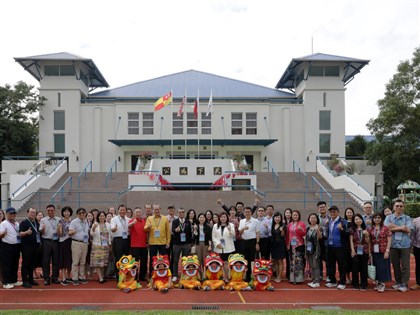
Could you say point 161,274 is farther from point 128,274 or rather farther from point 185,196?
point 185,196

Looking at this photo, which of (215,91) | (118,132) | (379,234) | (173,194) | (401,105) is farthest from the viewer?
(215,91)

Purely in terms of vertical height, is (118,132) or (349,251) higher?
(118,132)

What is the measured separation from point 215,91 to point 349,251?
24.9m

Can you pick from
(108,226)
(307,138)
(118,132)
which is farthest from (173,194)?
(307,138)

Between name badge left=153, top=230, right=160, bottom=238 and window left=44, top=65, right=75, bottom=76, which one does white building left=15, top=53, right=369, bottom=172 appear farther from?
name badge left=153, top=230, right=160, bottom=238

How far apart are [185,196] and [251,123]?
13.0 metres

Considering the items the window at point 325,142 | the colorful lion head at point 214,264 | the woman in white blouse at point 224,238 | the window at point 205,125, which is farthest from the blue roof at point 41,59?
the colorful lion head at point 214,264

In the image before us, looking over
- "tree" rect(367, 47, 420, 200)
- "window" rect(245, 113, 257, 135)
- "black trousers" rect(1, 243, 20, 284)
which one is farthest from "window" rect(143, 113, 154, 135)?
"black trousers" rect(1, 243, 20, 284)

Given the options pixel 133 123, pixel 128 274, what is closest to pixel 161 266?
pixel 128 274

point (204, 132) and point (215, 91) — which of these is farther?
point (215, 91)

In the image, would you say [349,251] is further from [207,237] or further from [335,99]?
[335,99]

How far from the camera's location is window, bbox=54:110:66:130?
30438mm

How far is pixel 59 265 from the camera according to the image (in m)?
10.2

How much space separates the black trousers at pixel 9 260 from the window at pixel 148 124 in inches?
827
